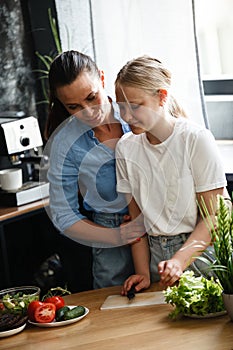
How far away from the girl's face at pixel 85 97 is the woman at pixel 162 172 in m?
0.15

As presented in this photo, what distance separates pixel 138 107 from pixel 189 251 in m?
0.50

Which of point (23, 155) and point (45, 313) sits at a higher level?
point (23, 155)

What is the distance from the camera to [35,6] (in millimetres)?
4117

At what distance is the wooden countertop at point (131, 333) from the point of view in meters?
2.04

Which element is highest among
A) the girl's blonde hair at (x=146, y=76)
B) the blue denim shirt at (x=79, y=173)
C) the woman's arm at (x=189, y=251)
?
the girl's blonde hair at (x=146, y=76)

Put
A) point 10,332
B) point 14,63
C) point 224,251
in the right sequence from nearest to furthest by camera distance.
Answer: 1. point 224,251
2. point 10,332
3. point 14,63

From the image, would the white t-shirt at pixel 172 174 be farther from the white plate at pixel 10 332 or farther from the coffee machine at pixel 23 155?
the coffee machine at pixel 23 155

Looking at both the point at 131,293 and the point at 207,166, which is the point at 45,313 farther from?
the point at 207,166

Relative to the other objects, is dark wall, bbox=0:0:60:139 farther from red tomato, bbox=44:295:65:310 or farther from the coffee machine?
red tomato, bbox=44:295:65:310

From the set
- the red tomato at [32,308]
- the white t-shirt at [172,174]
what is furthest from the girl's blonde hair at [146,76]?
the red tomato at [32,308]

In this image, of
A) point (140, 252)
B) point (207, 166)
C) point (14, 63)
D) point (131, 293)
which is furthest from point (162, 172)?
point (14, 63)

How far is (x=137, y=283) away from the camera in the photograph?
254 centimetres

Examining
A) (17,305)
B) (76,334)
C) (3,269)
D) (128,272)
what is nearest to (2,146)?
(3,269)

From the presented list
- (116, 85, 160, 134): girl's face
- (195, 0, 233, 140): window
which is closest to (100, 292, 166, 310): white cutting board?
(116, 85, 160, 134): girl's face
